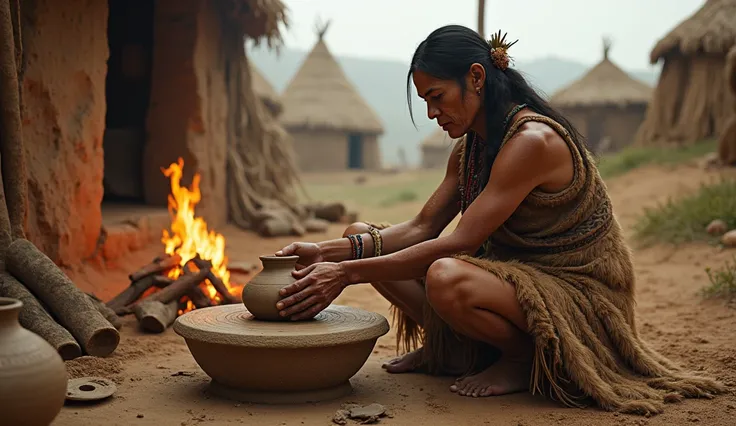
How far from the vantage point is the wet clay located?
2.82 metres

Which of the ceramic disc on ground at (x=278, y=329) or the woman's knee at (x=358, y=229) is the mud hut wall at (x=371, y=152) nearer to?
the woman's knee at (x=358, y=229)

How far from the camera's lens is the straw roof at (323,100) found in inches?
795

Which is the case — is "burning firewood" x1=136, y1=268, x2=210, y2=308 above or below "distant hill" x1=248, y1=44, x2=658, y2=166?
below

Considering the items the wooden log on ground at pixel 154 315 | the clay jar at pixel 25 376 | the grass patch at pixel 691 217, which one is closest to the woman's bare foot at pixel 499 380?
the clay jar at pixel 25 376

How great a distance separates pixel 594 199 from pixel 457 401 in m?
1.02

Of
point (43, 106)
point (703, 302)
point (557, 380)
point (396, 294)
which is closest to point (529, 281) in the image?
point (557, 380)

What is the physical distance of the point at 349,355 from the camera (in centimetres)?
300

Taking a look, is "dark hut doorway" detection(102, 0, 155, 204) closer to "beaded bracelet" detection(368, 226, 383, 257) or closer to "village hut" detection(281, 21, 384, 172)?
"beaded bracelet" detection(368, 226, 383, 257)

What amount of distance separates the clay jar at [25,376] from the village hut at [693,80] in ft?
38.6

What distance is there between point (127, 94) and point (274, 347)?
5852mm

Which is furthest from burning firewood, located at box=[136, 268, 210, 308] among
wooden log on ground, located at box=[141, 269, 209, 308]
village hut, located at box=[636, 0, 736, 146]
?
village hut, located at box=[636, 0, 736, 146]

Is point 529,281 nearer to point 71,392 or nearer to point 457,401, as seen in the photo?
point 457,401

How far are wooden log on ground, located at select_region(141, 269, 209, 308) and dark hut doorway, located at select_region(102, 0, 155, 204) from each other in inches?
121

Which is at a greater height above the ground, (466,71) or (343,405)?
(466,71)
